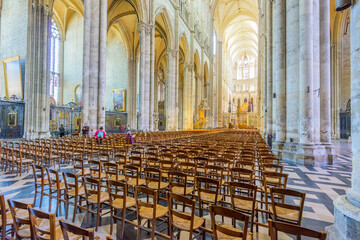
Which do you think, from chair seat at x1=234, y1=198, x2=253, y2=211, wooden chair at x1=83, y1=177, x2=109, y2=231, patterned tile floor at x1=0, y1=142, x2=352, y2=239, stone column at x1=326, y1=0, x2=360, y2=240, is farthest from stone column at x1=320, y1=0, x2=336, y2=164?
wooden chair at x1=83, y1=177, x2=109, y2=231

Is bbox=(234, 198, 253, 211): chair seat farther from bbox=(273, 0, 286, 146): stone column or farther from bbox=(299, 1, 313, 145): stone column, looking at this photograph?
bbox=(273, 0, 286, 146): stone column

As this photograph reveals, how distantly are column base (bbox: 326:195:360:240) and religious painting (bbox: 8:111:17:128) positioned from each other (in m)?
20.8

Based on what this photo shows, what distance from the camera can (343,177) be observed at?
6.02 metres

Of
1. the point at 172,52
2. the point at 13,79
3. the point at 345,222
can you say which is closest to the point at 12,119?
the point at 13,79

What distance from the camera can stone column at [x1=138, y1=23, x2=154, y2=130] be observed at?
64.0 feet

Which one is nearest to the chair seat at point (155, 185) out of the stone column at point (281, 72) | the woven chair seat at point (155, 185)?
the woven chair seat at point (155, 185)

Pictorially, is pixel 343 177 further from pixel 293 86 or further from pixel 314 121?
pixel 293 86

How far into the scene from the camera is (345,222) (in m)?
2.17

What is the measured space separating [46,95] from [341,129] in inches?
1108

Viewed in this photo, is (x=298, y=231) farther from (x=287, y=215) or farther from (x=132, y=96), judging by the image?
(x=132, y=96)

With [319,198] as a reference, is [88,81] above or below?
above

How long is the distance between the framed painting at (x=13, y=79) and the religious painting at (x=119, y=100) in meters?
14.1

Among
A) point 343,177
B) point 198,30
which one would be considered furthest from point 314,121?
point 198,30

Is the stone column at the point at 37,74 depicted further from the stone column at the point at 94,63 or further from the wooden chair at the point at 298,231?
the wooden chair at the point at 298,231
